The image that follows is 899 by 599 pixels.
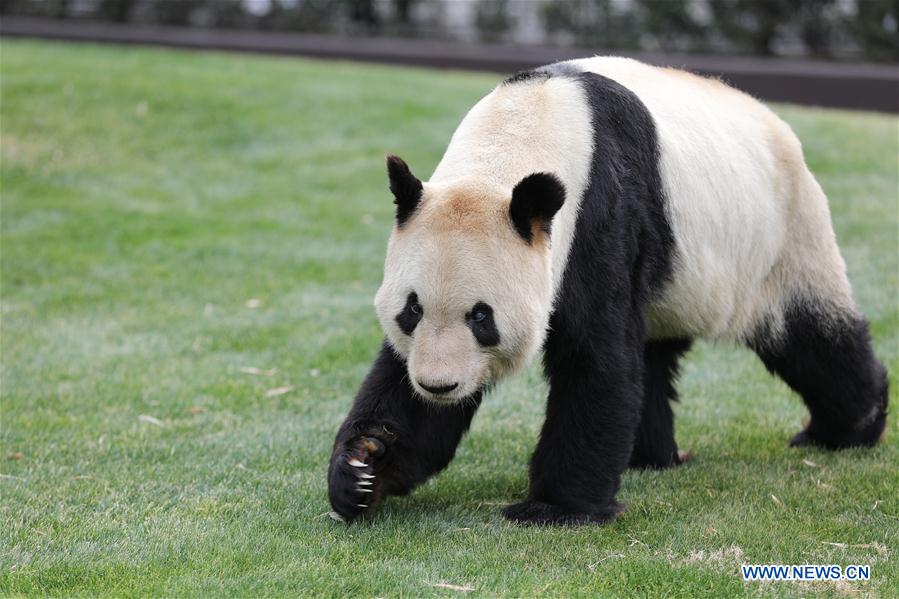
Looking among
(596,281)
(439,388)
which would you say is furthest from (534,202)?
(439,388)

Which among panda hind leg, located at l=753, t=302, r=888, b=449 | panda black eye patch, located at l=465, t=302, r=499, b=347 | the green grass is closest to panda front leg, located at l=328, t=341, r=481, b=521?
the green grass

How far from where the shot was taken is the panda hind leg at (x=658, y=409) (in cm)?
615

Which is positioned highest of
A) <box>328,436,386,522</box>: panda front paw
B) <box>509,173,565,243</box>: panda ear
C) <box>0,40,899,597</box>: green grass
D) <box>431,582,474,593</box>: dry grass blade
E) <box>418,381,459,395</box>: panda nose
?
<box>509,173,565,243</box>: panda ear

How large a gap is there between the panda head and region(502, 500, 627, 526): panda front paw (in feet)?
2.74

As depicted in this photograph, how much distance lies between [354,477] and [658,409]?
1.99m

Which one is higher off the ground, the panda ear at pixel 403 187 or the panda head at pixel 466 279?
the panda ear at pixel 403 187

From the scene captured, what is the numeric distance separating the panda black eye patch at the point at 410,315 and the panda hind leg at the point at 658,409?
6.67ft

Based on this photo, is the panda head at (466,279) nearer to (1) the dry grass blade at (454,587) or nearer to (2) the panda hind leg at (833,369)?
(1) the dry grass blade at (454,587)

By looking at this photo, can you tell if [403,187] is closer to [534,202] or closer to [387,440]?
[534,202]

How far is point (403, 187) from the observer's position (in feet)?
15.0

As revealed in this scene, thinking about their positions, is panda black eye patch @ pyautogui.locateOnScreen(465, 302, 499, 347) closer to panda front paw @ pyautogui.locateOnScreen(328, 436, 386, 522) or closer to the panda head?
the panda head

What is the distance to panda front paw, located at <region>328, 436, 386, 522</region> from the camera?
16.5 feet

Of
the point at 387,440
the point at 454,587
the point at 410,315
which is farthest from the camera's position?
the point at 387,440

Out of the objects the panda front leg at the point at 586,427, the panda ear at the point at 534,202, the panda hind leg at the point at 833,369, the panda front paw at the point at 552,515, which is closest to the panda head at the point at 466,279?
the panda ear at the point at 534,202
